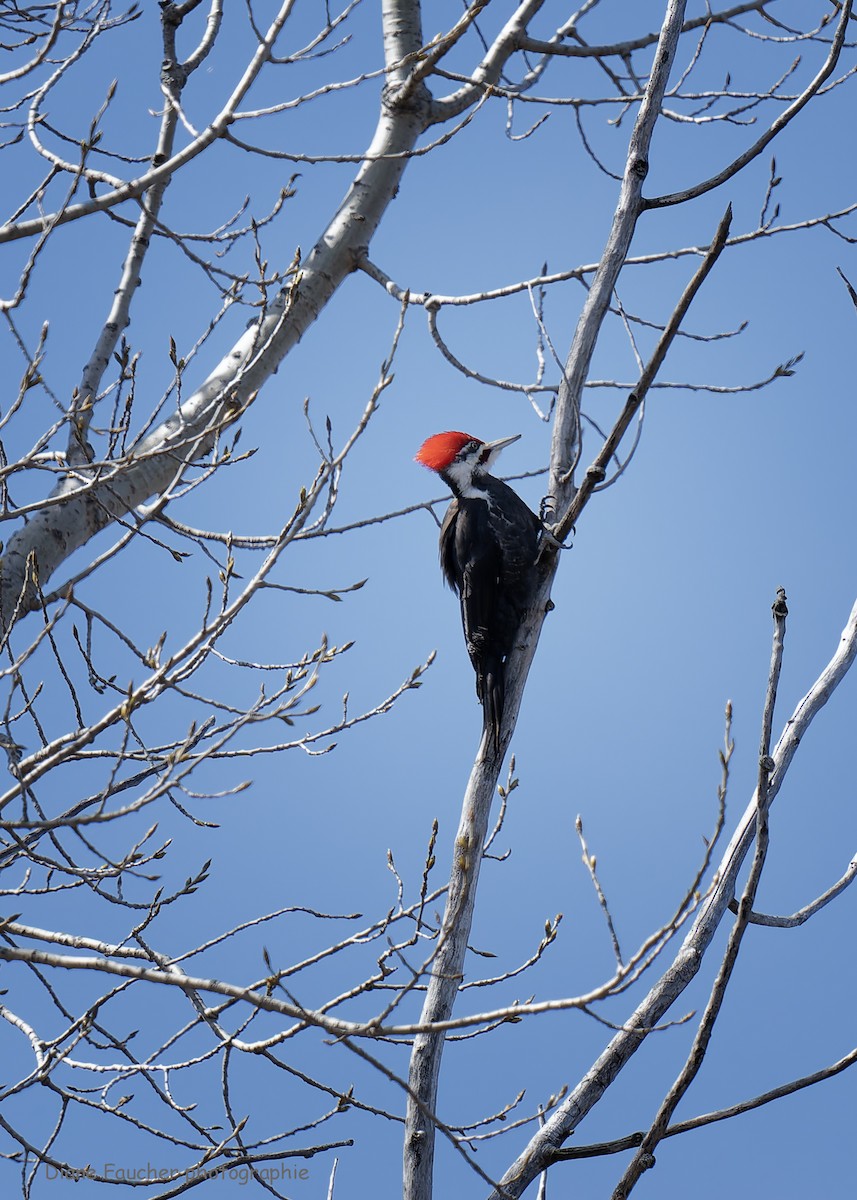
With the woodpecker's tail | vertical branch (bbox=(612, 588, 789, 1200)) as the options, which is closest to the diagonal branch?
vertical branch (bbox=(612, 588, 789, 1200))

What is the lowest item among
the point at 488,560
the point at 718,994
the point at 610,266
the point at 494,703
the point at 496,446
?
the point at 718,994

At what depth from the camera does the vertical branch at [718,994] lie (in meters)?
2.26

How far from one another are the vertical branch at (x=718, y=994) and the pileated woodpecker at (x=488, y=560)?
1.51m

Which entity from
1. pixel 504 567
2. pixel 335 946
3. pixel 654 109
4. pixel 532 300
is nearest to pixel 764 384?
pixel 532 300

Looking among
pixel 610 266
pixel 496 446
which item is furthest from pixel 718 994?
pixel 496 446

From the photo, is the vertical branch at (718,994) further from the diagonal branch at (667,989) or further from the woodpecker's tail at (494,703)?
the woodpecker's tail at (494,703)

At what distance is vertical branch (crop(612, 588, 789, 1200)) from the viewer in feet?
7.43

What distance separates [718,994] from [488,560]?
2.29m

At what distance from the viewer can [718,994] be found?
2.29 metres

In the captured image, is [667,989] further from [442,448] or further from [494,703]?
[442,448]

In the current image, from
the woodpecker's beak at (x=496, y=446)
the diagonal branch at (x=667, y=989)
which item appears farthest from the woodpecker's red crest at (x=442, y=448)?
the diagonal branch at (x=667, y=989)

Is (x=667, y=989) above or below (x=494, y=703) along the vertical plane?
below

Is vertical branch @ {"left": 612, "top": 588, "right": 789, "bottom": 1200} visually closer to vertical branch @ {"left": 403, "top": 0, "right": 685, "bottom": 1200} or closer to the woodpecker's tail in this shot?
vertical branch @ {"left": 403, "top": 0, "right": 685, "bottom": 1200}

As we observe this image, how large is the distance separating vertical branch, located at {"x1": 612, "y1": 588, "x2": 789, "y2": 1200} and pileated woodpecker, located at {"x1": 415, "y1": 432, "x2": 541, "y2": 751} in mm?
1507
